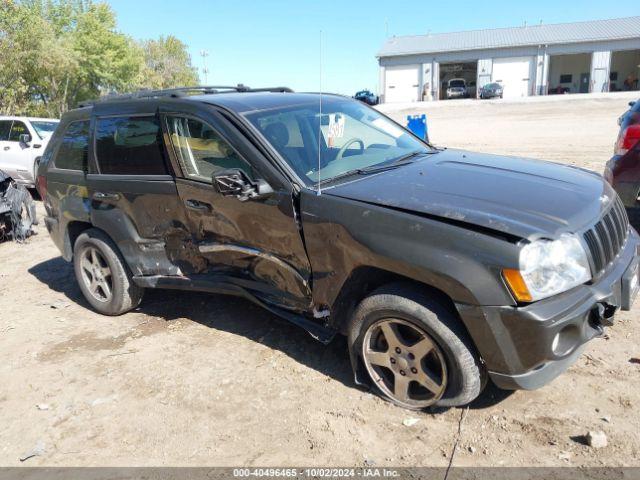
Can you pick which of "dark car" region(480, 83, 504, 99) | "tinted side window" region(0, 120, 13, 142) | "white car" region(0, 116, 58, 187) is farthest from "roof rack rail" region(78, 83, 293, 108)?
"dark car" region(480, 83, 504, 99)

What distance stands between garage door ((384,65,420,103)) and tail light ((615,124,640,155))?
152 ft

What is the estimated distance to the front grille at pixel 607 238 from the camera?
9.15ft

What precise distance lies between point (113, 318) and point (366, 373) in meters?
2.66

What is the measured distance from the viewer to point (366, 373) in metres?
3.32

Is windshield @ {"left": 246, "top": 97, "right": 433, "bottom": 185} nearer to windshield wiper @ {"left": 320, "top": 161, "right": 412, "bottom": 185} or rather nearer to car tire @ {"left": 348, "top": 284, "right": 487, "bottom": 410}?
windshield wiper @ {"left": 320, "top": 161, "right": 412, "bottom": 185}

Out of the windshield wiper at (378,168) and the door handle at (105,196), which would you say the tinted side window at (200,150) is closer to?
the windshield wiper at (378,168)

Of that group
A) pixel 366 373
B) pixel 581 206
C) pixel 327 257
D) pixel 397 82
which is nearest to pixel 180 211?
pixel 327 257

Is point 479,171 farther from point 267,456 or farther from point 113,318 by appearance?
point 113,318

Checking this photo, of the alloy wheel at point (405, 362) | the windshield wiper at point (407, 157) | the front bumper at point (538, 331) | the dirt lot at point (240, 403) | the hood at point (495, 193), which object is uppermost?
the windshield wiper at point (407, 157)

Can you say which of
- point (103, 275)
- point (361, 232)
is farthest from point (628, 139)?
point (103, 275)

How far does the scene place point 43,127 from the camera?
1142 centimetres

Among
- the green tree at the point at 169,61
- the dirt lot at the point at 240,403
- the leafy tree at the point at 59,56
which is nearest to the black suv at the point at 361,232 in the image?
the dirt lot at the point at 240,403

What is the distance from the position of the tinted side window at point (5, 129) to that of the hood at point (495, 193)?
34.8 ft

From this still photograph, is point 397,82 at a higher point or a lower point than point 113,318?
higher
